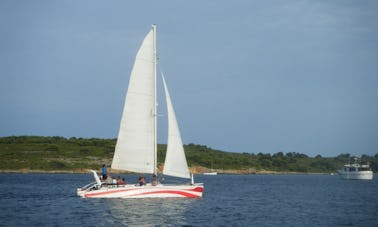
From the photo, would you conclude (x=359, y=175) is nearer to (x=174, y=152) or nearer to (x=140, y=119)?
(x=174, y=152)

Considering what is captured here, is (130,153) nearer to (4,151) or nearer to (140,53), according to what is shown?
(140,53)

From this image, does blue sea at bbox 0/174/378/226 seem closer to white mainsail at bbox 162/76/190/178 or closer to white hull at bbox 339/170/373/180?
white mainsail at bbox 162/76/190/178

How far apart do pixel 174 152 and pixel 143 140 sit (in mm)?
3114

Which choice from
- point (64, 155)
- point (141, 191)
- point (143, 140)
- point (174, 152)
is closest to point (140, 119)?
point (143, 140)

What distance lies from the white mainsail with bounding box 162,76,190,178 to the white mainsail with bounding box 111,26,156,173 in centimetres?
143

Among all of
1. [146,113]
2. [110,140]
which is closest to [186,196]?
[146,113]

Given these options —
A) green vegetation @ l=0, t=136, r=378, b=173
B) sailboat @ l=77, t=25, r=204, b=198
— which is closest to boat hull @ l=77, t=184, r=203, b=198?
sailboat @ l=77, t=25, r=204, b=198

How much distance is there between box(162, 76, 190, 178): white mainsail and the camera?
170ft

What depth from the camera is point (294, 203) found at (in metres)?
61.7

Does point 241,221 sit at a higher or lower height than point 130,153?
lower

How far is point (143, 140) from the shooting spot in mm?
52188

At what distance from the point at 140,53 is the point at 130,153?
936 centimetres

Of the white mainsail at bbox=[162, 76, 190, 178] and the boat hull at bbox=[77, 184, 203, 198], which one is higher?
the white mainsail at bbox=[162, 76, 190, 178]

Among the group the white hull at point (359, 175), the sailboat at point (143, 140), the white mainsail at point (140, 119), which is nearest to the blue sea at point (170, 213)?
the sailboat at point (143, 140)
